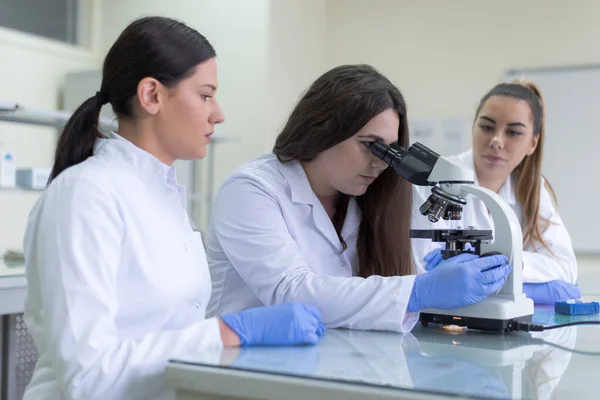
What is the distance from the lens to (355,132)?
66.1 inches

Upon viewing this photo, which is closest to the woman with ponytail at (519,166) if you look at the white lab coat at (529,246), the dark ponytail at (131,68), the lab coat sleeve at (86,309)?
the white lab coat at (529,246)

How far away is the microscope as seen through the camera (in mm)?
1369

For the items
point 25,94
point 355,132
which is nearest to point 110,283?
point 355,132

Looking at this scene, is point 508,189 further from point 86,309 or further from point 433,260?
point 86,309

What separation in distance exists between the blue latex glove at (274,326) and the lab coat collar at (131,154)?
31 cm

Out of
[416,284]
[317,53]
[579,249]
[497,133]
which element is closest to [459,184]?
[416,284]

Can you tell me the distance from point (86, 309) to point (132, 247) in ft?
0.50

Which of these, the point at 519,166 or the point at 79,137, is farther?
the point at 519,166

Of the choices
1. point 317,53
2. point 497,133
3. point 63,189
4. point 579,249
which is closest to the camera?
point 63,189

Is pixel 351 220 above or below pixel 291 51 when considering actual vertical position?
below

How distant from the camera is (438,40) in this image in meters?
4.89

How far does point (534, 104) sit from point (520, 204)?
363 millimetres

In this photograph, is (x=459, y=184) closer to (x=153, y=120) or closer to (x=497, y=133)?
(x=153, y=120)

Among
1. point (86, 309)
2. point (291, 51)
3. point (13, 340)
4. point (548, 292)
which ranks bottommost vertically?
point (13, 340)
